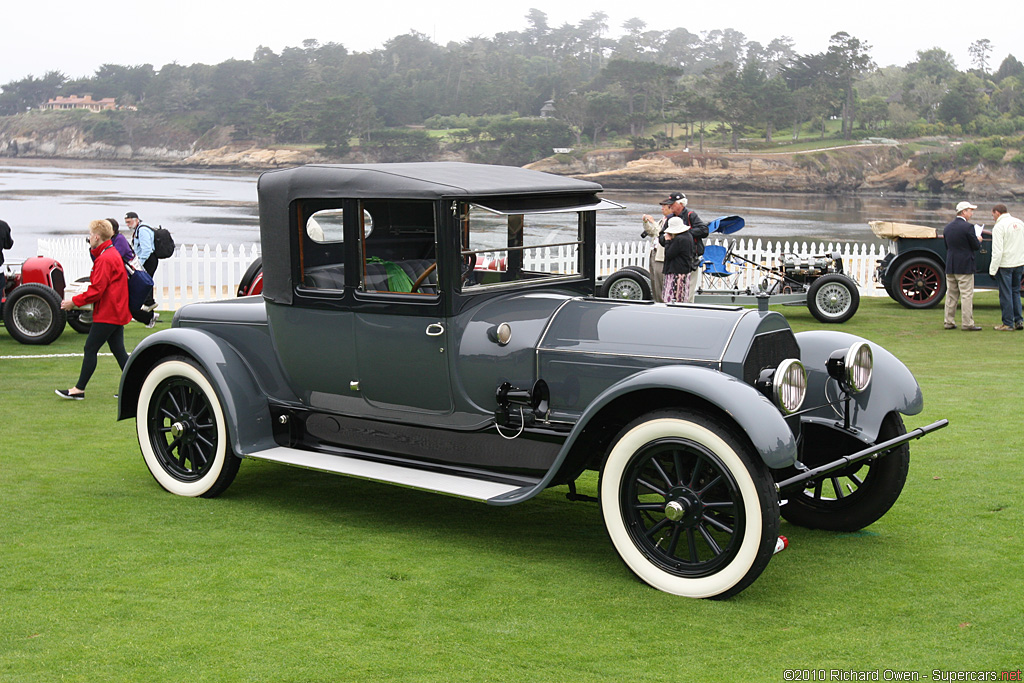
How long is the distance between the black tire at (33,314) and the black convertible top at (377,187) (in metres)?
7.36

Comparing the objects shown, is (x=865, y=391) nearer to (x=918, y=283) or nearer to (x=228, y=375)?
(x=228, y=375)

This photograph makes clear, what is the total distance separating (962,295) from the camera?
13.3 meters

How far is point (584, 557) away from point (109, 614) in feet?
6.95

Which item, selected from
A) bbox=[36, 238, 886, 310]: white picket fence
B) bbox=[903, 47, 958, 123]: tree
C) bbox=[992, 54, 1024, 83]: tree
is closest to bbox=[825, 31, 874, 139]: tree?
bbox=[903, 47, 958, 123]: tree

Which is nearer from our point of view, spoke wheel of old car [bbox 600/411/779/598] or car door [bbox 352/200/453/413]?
spoke wheel of old car [bbox 600/411/779/598]

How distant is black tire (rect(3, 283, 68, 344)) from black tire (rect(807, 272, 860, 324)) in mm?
10302

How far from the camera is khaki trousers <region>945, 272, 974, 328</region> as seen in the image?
43.2 ft

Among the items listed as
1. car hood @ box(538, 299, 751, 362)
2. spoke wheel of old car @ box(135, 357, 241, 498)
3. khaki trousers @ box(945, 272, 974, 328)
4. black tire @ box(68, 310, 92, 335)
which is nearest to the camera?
car hood @ box(538, 299, 751, 362)

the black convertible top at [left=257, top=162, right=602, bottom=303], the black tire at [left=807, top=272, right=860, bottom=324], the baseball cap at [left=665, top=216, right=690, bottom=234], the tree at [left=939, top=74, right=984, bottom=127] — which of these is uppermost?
the tree at [left=939, top=74, right=984, bottom=127]

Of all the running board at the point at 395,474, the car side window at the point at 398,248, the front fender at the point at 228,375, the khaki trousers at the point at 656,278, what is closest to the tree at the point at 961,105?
the khaki trousers at the point at 656,278

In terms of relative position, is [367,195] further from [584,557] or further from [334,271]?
[584,557]

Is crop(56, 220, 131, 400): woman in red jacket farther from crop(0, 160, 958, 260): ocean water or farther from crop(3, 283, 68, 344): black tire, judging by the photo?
crop(0, 160, 958, 260): ocean water

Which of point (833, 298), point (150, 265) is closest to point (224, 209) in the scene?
point (150, 265)

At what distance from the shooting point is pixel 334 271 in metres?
5.45
